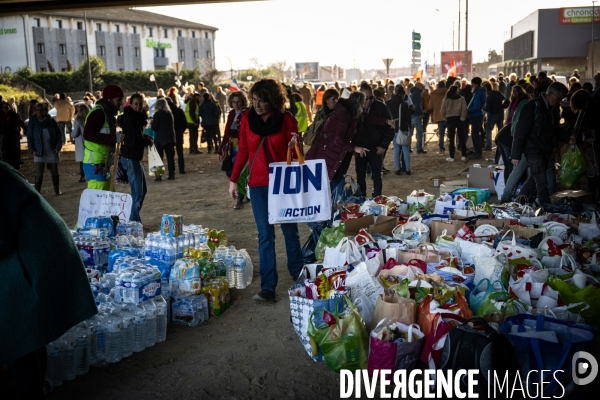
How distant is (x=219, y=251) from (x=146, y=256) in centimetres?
83

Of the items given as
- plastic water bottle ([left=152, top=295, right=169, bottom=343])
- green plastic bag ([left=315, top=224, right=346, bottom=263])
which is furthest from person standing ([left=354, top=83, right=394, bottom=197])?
plastic water bottle ([left=152, top=295, right=169, bottom=343])

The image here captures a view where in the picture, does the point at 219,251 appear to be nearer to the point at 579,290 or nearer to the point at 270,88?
the point at 270,88

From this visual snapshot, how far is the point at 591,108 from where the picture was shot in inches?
363

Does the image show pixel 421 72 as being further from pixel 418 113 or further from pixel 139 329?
pixel 139 329

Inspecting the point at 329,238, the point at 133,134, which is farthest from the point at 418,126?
the point at 329,238

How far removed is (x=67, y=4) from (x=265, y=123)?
2.08 meters

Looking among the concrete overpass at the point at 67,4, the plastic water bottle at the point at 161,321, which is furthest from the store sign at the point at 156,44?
the plastic water bottle at the point at 161,321

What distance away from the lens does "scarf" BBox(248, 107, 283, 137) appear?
19.7ft

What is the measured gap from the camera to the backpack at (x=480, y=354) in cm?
391

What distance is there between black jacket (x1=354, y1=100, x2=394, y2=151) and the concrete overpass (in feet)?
13.4

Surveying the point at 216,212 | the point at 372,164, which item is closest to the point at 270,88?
the point at 372,164

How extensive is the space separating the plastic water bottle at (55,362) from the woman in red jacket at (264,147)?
2089 millimetres

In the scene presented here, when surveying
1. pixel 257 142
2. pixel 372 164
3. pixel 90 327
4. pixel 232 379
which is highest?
pixel 257 142

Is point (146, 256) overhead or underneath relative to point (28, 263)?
underneath
